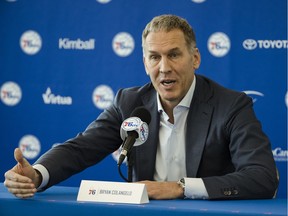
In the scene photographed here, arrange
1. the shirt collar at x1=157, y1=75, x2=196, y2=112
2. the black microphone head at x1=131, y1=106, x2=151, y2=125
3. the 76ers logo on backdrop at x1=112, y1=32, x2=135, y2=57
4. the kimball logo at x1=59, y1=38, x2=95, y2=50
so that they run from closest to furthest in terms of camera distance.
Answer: the black microphone head at x1=131, y1=106, x2=151, y2=125 < the shirt collar at x1=157, y1=75, x2=196, y2=112 < the 76ers logo on backdrop at x1=112, y1=32, x2=135, y2=57 < the kimball logo at x1=59, y1=38, x2=95, y2=50

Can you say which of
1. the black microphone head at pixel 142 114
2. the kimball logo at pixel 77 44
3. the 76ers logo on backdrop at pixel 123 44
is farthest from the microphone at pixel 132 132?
the kimball logo at pixel 77 44

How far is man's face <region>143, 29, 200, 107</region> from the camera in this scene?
2543mm

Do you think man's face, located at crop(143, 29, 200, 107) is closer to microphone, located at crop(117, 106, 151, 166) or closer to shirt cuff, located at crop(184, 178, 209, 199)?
microphone, located at crop(117, 106, 151, 166)

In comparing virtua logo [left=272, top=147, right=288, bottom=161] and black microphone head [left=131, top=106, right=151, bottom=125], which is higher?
black microphone head [left=131, top=106, right=151, bottom=125]

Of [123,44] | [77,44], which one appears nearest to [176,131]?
[123,44]

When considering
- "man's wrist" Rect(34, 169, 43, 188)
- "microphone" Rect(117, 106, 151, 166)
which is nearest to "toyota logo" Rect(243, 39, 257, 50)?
"microphone" Rect(117, 106, 151, 166)

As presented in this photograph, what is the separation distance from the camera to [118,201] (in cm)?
189

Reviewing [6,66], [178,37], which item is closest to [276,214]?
[178,37]

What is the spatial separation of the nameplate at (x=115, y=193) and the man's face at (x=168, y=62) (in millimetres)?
757

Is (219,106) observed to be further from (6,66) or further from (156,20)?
(6,66)

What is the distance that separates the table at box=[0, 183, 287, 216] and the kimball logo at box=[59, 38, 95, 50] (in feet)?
8.67

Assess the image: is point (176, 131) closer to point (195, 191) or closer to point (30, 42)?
point (195, 191)

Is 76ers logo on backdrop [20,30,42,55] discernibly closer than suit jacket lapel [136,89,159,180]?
No

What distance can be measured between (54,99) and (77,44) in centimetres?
50
